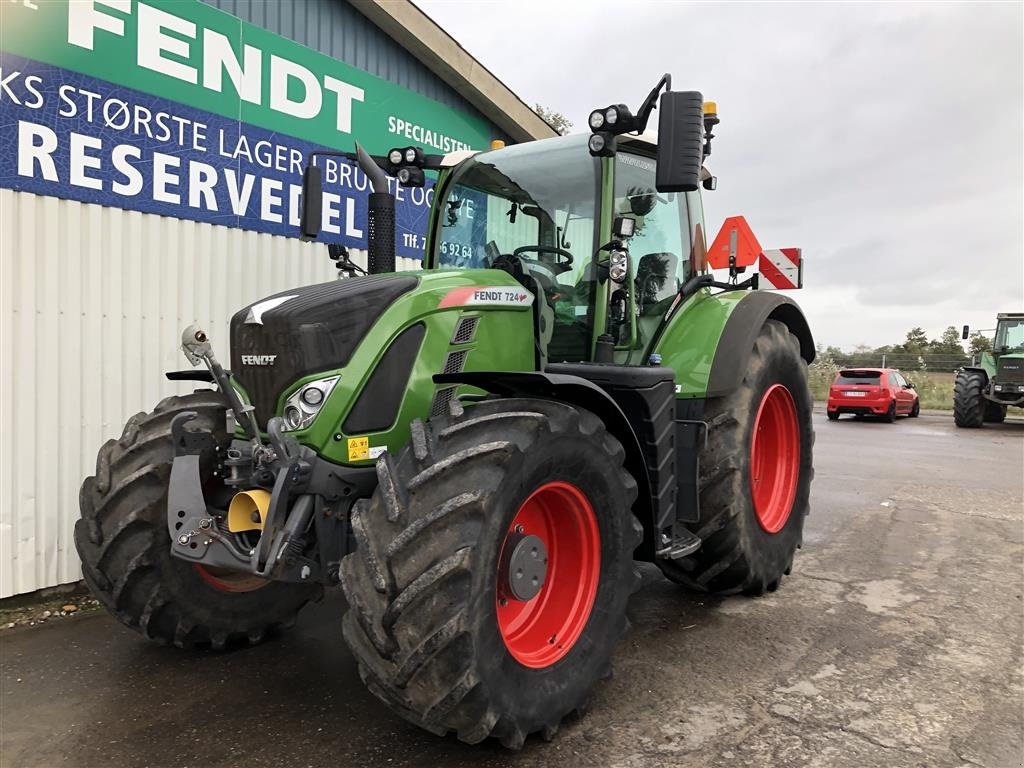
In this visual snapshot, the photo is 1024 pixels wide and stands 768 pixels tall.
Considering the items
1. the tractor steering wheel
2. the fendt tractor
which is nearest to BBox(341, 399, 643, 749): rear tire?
the fendt tractor

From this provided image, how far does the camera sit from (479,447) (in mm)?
2566

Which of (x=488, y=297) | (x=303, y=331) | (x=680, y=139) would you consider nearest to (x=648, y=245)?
(x=680, y=139)

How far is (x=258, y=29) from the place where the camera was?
5.61m

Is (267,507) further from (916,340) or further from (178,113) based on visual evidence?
(916,340)

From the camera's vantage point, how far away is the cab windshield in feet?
12.7

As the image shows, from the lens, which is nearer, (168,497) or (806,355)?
(168,497)

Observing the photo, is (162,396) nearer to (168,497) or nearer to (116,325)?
(116,325)

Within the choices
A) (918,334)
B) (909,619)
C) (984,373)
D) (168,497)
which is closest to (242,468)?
(168,497)

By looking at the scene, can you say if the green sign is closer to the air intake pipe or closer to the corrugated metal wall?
the corrugated metal wall

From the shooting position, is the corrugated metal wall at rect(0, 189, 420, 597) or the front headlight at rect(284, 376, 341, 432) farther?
the corrugated metal wall at rect(0, 189, 420, 597)

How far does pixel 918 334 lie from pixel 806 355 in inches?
2021

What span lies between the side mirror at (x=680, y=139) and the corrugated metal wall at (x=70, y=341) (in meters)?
3.46

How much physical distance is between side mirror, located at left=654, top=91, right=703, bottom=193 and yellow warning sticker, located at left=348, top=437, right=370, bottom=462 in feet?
5.24

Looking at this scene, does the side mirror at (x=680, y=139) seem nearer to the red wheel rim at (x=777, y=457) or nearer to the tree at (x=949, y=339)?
the red wheel rim at (x=777, y=457)
